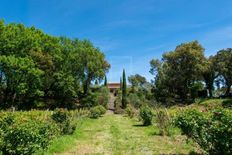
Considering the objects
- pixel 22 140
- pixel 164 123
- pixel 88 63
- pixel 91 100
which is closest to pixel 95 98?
pixel 91 100

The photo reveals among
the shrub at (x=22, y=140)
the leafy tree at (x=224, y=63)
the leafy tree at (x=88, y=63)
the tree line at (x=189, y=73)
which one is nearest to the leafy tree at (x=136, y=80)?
the tree line at (x=189, y=73)

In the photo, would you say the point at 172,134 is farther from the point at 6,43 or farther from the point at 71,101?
the point at 71,101

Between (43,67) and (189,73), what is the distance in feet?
74.1

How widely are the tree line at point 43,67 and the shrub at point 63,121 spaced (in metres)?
16.5

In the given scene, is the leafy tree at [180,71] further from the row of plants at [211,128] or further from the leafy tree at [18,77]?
the row of plants at [211,128]

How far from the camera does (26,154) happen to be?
6828mm

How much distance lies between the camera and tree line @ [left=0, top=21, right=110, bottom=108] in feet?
100

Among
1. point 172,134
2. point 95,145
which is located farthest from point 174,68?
point 95,145

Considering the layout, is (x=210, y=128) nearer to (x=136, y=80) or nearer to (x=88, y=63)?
(x=88, y=63)

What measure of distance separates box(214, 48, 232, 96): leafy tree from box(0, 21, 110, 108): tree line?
18.5 m

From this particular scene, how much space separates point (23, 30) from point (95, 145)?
26693mm

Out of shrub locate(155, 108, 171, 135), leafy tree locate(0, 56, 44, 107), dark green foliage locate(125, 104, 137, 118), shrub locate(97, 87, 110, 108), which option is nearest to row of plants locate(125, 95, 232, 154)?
shrub locate(155, 108, 171, 135)

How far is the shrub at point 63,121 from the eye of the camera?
14.2 m

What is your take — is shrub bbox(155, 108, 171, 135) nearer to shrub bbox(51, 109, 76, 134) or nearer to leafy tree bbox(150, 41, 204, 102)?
shrub bbox(51, 109, 76, 134)
